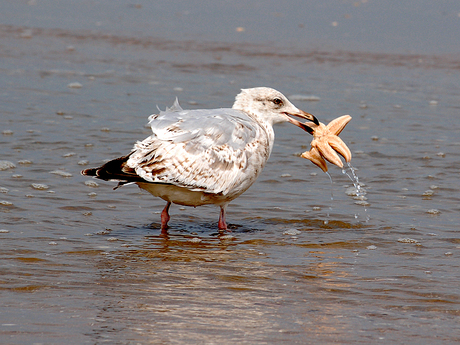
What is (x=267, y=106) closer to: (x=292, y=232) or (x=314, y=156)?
(x=314, y=156)

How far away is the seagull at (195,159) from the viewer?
589cm

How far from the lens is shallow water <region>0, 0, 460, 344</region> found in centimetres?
439

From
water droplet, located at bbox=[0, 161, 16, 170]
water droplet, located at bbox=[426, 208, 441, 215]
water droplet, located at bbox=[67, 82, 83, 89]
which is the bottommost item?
water droplet, located at bbox=[426, 208, 441, 215]

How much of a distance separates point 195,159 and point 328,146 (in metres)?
1.34

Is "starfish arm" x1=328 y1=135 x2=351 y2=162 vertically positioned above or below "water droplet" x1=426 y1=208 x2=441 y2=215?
above

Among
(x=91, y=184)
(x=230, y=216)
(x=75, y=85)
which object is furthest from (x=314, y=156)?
(x=75, y=85)

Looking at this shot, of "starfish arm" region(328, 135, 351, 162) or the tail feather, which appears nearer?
the tail feather

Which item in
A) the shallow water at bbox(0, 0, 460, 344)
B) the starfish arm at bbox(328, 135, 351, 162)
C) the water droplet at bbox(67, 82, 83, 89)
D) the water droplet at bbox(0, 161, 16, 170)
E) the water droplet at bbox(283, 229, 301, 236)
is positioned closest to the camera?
Answer: the shallow water at bbox(0, 0, 460, 344)

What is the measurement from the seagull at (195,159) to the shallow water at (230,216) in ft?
1.40

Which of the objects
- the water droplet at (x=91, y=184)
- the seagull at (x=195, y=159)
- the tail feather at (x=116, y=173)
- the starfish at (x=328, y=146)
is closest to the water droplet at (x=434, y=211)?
the starfish at (x=328, y=146)

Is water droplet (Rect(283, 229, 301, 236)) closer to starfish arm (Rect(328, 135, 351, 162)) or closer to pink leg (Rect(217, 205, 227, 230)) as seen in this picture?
pink leg (Rect(217, 205, 227, 230))

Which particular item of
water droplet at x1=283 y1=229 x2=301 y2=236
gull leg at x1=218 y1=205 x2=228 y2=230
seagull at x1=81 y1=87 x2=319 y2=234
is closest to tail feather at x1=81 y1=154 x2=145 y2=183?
seagull at x1=81 y1=87 x2=319 y2=234

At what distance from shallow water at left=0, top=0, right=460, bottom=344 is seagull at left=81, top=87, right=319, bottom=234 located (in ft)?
1.40

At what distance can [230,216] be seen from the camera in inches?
280
